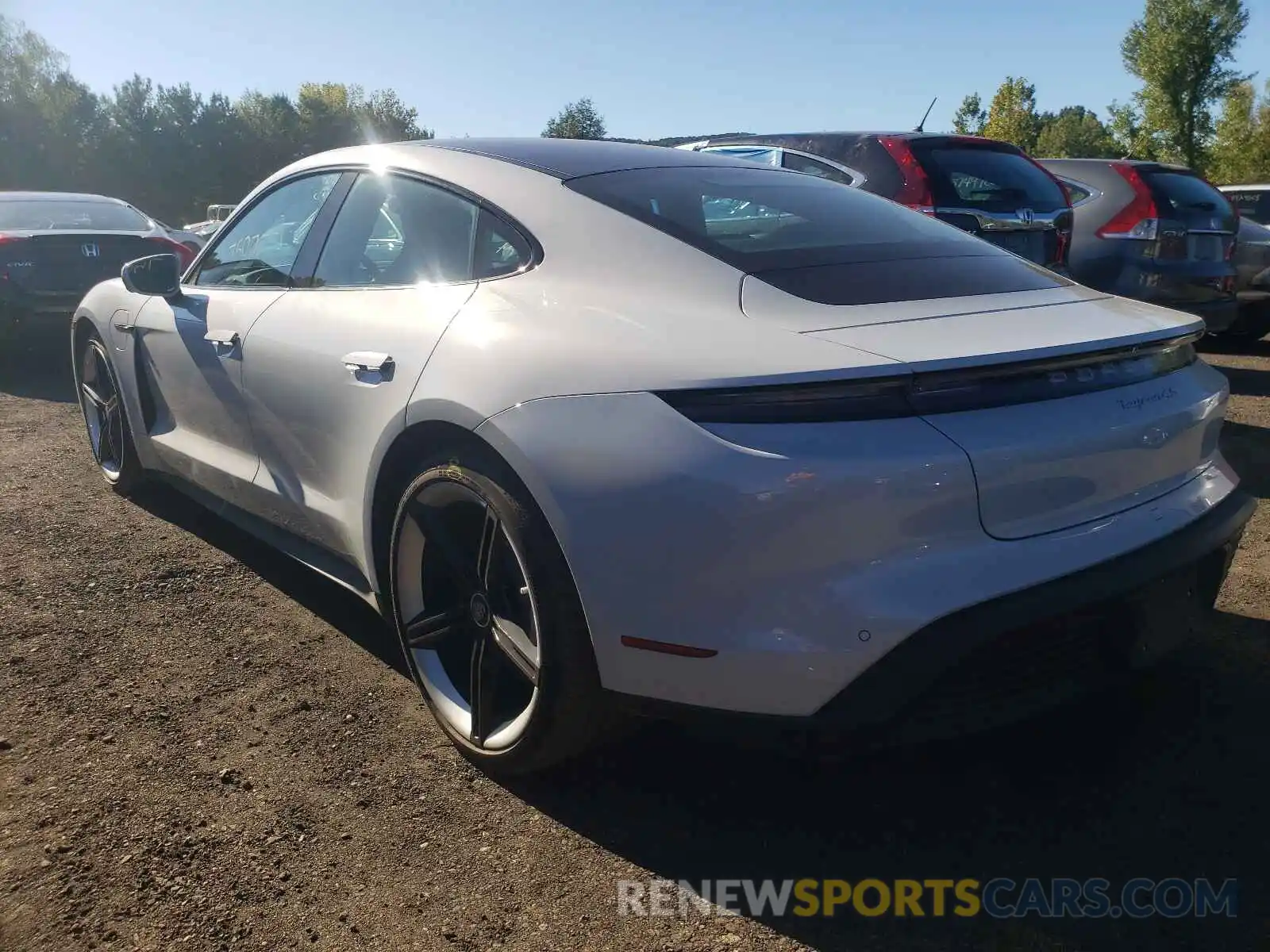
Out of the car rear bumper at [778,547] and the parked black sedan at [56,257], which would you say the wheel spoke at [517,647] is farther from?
the parked black sedan at [56,257]

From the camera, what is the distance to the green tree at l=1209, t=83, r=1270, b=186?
1795 inches

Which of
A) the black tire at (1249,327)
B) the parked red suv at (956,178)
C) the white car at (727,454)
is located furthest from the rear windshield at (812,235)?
the black tire at (1249,327)

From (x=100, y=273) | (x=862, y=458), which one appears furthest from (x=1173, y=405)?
(x=100, y=273)

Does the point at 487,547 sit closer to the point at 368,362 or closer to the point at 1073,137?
the point at 368,362

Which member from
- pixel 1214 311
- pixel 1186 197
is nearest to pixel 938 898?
pixel 1214 311

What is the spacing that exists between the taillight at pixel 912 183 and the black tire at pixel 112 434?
3.97m

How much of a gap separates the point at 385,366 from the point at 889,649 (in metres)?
1.45

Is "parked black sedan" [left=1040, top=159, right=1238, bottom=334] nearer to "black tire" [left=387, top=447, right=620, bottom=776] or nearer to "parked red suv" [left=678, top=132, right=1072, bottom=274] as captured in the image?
"parked red suv" [left=678, top=132, right=1072, bottom=274]

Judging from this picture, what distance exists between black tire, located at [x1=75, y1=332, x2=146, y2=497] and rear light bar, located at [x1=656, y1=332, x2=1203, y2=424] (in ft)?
11.0

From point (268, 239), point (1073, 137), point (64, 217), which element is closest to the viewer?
point (268, 239)

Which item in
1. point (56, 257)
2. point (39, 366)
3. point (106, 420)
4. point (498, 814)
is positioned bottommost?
point (39, 366)

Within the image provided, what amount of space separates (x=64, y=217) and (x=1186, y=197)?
851 centimetres

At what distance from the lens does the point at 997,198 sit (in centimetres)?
587

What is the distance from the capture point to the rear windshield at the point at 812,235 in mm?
2283
